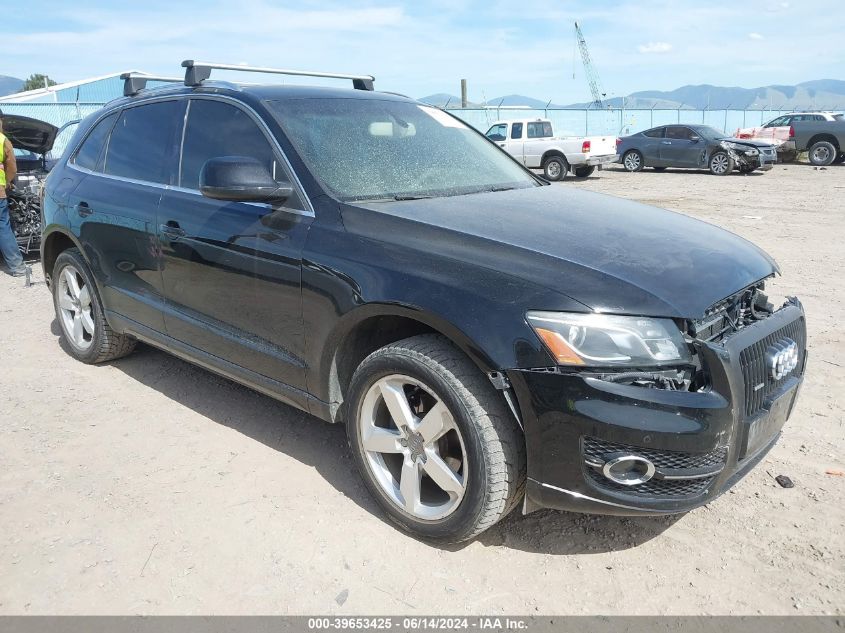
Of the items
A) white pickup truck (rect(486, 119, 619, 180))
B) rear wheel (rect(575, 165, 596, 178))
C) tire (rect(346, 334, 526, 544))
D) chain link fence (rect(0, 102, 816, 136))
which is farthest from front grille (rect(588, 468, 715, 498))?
chain link fence (rect(0, 102, 816, 136))

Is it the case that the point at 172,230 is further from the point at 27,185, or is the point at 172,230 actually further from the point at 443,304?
the point at 27,185

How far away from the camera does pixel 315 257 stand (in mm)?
3037

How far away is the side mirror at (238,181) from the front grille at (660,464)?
5.66 ft

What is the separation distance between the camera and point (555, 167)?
2005 cm

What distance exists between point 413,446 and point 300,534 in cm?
64

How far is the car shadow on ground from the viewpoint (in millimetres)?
2961

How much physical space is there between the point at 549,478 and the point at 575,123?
1375 inches

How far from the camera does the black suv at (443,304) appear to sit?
2.42 meters

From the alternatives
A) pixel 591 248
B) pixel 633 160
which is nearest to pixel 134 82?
pixel 591 248

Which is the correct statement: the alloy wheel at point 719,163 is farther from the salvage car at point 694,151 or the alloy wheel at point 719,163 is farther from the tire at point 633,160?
the tire at point 633,160

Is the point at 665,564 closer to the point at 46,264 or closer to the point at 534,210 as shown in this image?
the point at 534,210

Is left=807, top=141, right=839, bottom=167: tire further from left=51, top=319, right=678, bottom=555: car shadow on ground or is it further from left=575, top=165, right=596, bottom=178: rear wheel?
left=51, top=319, right=678, bottom=555: car shadow on ground

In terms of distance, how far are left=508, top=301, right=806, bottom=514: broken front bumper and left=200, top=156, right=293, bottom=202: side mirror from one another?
1403mm
